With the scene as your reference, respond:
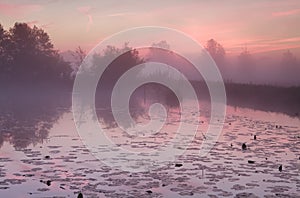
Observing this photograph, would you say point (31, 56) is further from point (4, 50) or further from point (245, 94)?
point (245, 94)

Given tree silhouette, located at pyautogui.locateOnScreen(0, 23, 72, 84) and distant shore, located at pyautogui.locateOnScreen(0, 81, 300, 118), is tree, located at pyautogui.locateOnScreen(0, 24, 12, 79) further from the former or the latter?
distant shore, located at pyautogui.locateOnScreen(0, 81, 300, 118)

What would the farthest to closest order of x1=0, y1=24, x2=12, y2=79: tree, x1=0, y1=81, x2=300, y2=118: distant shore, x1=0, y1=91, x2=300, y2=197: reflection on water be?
x1=0, y1=24, x2=12, y2=79: tree → x1=0, y1=81, x2=300, y2=118: distant shore → x1=0, y1=91, x2=300, y2=197: reflection on water

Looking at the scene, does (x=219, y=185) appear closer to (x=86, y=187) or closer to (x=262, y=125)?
(x=86, y=187)

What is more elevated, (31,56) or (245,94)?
(31,56)

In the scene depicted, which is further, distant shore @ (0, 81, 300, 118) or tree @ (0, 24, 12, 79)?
tree @ (0, 24, 12, 79)

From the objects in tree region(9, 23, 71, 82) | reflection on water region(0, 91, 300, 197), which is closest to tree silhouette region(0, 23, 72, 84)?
tree region(9, 23, 71, 82)

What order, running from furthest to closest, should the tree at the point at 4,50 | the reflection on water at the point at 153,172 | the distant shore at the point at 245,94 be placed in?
the tree at the point at 4,50 < the distant shore at the point at 245,94 < the reflection on water at the point at 153,172

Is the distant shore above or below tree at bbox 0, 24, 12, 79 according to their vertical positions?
below

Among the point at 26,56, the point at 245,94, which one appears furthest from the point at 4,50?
the point at 245,94

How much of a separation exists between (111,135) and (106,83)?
61.1m

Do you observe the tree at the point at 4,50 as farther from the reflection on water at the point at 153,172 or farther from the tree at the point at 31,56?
the reflection on water at the point at 153,172

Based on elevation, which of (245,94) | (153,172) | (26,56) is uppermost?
(26,56)

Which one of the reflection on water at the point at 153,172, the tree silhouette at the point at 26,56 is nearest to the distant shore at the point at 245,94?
the tree silhouette at the point at 26,56

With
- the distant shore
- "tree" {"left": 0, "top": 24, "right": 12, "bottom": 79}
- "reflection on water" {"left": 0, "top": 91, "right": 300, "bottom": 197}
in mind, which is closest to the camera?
"reflection on water" {"left": 0, "top": 91, "right": 300, "bottom": 197}
